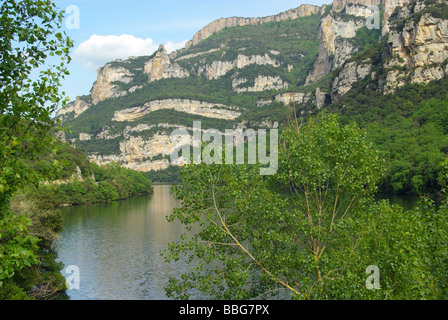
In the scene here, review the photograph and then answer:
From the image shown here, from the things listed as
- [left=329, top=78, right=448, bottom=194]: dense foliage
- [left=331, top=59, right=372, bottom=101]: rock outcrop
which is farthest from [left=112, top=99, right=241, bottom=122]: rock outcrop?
[left=329, top=78, right=448, bottom=194]: dense foliage

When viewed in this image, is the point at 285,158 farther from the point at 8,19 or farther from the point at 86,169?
the point at 86,169

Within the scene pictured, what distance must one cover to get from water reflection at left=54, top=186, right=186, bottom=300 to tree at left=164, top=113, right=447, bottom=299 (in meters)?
11.8

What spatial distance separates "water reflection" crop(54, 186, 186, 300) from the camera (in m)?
22.5

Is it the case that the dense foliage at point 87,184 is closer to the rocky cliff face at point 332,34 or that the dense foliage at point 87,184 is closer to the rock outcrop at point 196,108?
the rock outcrop at point 196,108

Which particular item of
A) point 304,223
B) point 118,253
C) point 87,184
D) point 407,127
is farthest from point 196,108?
point 304,223

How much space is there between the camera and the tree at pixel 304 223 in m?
9.58

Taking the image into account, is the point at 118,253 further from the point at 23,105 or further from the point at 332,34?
the point at 332,34

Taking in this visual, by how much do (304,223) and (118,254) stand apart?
75.3 feet

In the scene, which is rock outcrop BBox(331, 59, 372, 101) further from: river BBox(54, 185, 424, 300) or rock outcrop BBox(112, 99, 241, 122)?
rock outcrop BBox(112, 99, 241, 122)

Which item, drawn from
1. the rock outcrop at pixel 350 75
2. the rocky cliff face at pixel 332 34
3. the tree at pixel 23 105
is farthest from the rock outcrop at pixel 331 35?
the tree at pixel 23 105

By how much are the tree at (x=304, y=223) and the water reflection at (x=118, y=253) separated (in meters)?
11.8

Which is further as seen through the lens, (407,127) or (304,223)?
(407,127)

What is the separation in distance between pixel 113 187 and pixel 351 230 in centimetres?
6745

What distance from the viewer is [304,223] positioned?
1039cm
